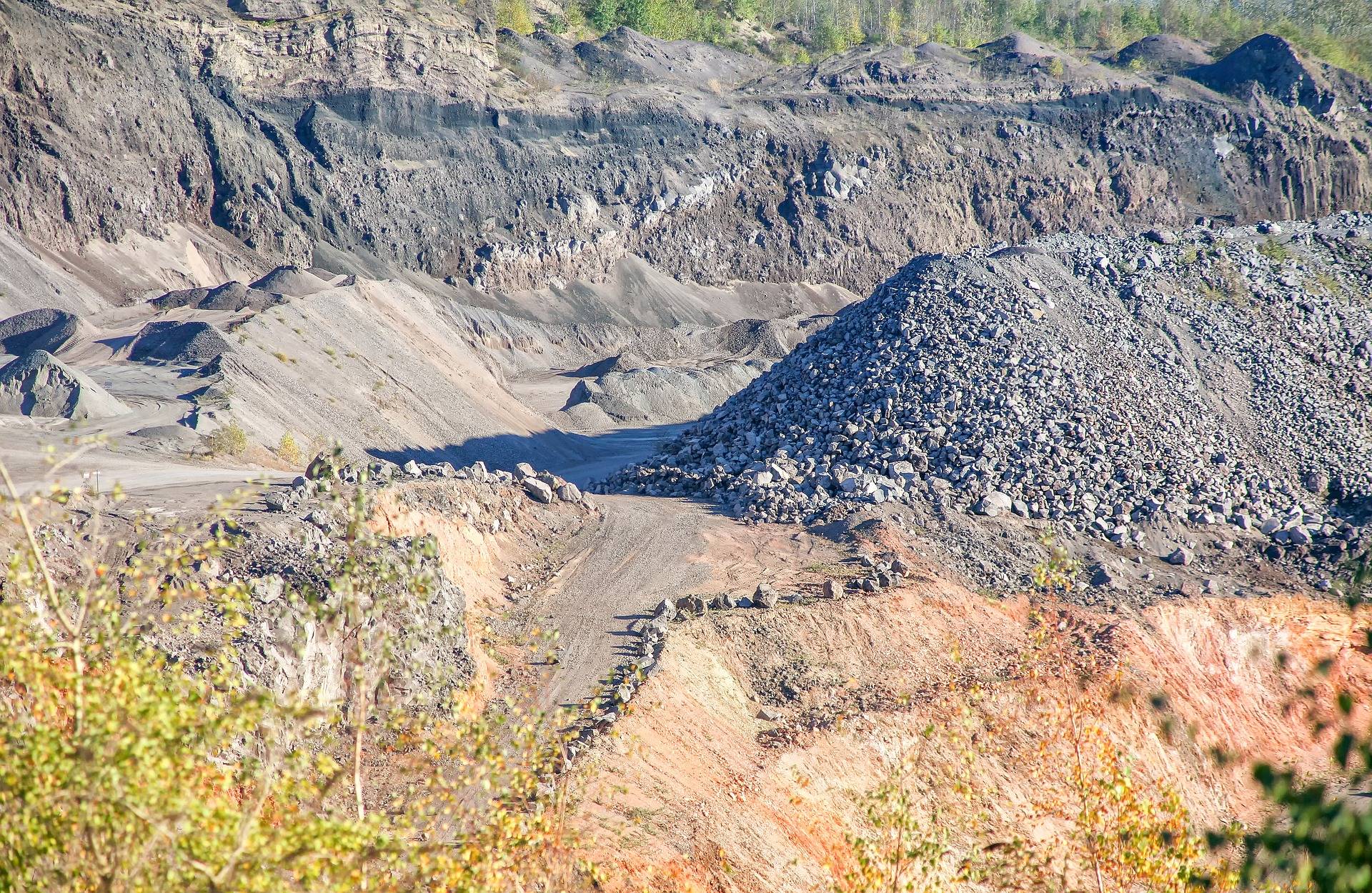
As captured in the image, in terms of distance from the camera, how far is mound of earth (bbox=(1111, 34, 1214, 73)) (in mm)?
84250

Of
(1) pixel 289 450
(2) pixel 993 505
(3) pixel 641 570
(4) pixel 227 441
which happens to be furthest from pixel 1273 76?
(4) pixel 227 441

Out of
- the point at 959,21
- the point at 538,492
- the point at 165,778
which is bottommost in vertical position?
the point at 538,492

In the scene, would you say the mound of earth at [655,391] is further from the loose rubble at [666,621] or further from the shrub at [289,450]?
the loose rubble at [666,621]

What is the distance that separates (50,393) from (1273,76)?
83.8 metres

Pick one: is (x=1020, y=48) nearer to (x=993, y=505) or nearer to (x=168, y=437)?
(x=993, y=505)

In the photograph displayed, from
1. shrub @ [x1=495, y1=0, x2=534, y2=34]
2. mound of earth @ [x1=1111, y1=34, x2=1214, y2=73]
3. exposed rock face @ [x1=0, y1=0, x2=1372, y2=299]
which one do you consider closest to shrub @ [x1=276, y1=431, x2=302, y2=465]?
exposed rock face @ [x1=0, y1=0, x2=1372, y2=299]

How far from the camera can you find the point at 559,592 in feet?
70.6

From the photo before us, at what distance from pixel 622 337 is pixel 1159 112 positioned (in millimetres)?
45929

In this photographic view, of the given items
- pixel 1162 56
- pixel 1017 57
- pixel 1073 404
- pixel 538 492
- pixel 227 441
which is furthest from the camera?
pixel 1162 56

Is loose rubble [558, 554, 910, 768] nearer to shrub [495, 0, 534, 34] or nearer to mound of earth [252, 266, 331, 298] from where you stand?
mound of earth [252, 266, 331, 298]

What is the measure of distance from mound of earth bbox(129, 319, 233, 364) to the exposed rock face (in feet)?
60.8

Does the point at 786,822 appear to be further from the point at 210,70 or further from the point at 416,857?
the point at 210,70

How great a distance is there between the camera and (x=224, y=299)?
43.0m

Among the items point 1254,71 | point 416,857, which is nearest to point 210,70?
point 416,857
